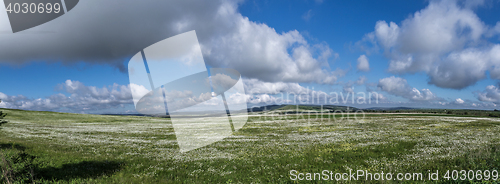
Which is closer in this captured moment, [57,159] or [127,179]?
[127,179]

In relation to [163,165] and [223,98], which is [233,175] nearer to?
[163,165]

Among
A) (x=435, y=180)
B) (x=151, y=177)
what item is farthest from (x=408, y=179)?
(x=151, y=177)

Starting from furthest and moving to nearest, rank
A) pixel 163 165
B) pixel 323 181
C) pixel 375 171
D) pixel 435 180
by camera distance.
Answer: pixel 163 165
pixel 375 171
pixel 323 181
pixel 435 180

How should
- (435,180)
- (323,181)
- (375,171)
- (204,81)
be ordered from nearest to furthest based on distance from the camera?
(435,180) < (323,181) < (375,171) < (204,81)

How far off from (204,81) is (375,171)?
1178cm

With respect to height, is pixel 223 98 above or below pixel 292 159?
above

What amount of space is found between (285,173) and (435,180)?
7.38 meters

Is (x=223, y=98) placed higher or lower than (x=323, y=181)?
higher

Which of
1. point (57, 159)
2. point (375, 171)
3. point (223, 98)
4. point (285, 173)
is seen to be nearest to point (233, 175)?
point (285, 173)

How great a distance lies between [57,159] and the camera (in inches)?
578

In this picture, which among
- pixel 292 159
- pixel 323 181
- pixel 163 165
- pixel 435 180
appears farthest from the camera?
pixel 292 159

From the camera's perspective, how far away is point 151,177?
38.9 feet

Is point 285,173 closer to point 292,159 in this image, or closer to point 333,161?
point 292,159

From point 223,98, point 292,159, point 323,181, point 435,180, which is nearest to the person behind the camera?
point 435,180
